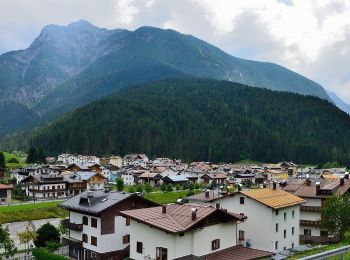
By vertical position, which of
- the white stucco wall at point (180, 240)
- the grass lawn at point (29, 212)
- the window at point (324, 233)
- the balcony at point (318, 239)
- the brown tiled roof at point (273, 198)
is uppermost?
the brown tiled roof at point (273, 198)

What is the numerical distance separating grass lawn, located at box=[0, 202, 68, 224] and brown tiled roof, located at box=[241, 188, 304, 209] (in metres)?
44.4

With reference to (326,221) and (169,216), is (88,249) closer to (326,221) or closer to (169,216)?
(169,216)

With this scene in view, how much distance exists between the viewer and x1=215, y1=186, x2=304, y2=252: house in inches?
1937

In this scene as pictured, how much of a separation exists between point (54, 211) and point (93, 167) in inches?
2695

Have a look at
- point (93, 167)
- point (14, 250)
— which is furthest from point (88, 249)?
point (93, 167)

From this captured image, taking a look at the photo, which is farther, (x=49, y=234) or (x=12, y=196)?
(x=12, y=196)

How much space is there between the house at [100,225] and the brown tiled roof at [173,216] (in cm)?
970

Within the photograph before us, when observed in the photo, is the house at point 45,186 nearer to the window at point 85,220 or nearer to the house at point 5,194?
the house at point 5,194

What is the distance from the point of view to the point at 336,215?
52062mm

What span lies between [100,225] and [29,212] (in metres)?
39.5

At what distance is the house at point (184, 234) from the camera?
34750 mm

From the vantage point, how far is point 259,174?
6161 inches

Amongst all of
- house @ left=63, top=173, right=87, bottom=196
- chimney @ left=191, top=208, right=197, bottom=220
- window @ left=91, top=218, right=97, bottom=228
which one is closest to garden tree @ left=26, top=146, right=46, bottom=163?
house @ left=63, top=173, right=87, bottom=196

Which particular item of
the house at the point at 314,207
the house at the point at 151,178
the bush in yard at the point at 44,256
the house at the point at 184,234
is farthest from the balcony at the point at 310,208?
the house at the point at 151,178
